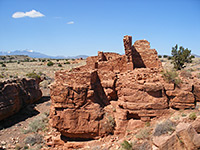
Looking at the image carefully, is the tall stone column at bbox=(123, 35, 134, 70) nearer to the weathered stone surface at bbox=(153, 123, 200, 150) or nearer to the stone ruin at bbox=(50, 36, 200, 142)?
the stone ruin at bbox=(50, 36, 200, 142)

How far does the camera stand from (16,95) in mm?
16906

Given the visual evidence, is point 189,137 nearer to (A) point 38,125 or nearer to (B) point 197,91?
(B) point 197,91

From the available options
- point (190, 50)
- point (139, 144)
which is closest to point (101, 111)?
point (139, 144)

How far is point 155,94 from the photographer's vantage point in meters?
9.54

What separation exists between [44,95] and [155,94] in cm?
1832

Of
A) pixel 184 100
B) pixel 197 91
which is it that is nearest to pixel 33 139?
pixel 184 100

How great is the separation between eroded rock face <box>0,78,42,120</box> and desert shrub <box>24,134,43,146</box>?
4.24m

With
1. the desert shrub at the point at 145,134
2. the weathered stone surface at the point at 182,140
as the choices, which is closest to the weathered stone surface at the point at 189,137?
the weathered stone surface at the point at 182,140

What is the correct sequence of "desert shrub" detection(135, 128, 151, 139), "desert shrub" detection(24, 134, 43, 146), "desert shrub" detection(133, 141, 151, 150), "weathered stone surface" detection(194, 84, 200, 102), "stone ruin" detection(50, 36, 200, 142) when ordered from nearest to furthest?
1. "desert shrub" detection(133, 141, 151, 150)
2. "desert shrub" detection(135, 128, 151, 139)
3. "stone ruin" detection(50, 36, 200, 142)
4. "weathered stone surface" detection(194, 84, 200, 102)
5. "desert shrub" detection(24, 134, 43, 146)

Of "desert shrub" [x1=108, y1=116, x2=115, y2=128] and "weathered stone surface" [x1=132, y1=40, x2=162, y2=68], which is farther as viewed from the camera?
"weathered stone surface" [x1=132, y1=40, x2=162, y2=68]

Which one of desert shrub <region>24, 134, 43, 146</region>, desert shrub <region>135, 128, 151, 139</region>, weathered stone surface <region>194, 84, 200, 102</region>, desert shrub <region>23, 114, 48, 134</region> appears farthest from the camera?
desert shrub <region>23, 114, 48, 134</region>

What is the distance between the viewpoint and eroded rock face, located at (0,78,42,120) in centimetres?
1548

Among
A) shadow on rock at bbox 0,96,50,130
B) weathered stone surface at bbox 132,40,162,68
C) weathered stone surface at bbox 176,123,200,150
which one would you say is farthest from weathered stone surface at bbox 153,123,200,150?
shadow on rock at bbox 0,96,50,130

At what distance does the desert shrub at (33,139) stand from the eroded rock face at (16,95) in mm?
4238
